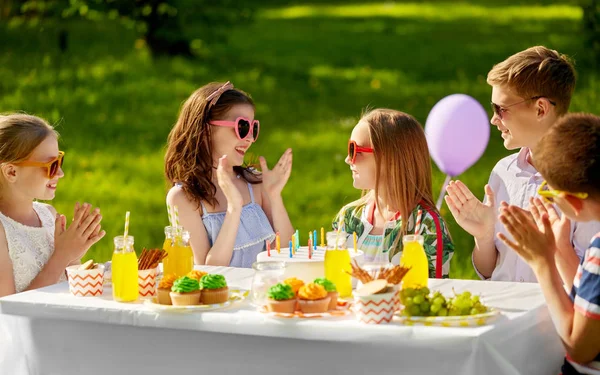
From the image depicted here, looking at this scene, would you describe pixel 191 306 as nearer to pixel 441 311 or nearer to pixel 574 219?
pixel 441 311

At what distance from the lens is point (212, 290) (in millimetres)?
3564

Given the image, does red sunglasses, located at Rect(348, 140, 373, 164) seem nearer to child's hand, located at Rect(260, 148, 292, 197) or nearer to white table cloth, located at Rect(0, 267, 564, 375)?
child's hand, located at Rect(260, 148, 292, 197)

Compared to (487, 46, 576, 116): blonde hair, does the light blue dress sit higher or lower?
lower

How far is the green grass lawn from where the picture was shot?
30.7 ft

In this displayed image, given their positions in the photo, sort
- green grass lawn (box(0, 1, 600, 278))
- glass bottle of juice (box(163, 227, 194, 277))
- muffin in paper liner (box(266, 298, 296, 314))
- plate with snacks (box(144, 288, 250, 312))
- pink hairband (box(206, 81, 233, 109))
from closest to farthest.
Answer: muffin in paper liner (box(266, 298, 296, 314)) < plate with snacks (box(144, 288, 250, 312)) < glass bottle of juice (box(163, 227, 194, 277)) < pink hairband (box(206, 81, 233, 109)) < green grass lawn (box(0, 1, 600, 278))

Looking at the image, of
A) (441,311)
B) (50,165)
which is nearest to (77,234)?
(50,165)

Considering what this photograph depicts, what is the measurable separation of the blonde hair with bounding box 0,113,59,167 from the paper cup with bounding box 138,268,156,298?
100cm

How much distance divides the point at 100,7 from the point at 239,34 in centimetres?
636

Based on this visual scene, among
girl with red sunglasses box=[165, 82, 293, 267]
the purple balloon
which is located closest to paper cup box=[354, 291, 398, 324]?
girl with red sunglasses box=[165, 82, 293, 267]

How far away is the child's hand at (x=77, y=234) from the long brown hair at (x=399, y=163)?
4.10 feet

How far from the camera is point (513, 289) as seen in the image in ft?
12.4

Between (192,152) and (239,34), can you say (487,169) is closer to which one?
(192,152)

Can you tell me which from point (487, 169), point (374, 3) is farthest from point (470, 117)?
point (374, 3)

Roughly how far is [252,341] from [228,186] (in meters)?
1.26
